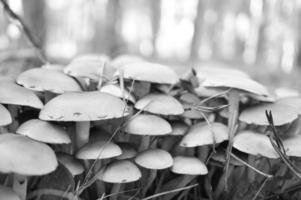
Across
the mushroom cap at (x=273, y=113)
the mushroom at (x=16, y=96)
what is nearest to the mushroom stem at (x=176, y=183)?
the mushroom cap at (x=273, y=113)

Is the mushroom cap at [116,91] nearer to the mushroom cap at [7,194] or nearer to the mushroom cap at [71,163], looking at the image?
the mushroom cap at [71,163]

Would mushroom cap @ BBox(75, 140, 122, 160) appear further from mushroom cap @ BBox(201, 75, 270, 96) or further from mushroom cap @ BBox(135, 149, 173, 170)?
mushroom cap @ BBox(201, 75, 270, 96)

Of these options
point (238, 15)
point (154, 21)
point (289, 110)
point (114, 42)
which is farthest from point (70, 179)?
point (238, 15)

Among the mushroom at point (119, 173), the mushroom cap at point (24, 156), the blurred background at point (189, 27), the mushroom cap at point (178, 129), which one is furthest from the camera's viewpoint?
the blurred background at point (189, 27)

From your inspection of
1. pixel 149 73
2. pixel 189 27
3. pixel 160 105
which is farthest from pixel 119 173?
pixel 189 27

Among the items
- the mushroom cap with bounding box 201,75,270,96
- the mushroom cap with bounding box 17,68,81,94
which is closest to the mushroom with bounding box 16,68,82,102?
the mushroom cap with bounding box 17,68,81,94

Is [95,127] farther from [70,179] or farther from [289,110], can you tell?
[289,110]

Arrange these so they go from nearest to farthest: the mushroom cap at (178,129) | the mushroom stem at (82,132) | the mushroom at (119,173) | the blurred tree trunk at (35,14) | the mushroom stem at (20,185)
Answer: the mushroom stem at (20,185)
the mushroom at (119,173)
the mushroom stem at (82,132)
the mushroom cap at (178,129)
the blurred tree trunk at (35,14)
